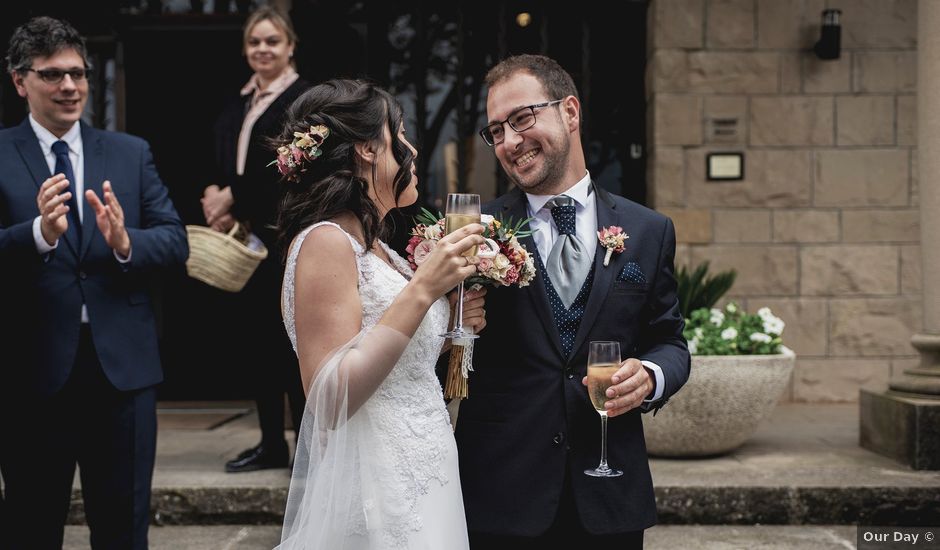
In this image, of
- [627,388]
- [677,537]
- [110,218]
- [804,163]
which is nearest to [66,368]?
[110,218]

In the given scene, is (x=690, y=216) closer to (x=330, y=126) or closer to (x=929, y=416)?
(x=929, y=416)

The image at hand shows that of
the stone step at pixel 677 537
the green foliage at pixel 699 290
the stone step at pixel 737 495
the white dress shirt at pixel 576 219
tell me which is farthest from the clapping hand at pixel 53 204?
the green foliage at pixel 699 290

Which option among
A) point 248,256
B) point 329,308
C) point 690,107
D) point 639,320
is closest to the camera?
point 329,308

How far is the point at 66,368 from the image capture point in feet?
12.0

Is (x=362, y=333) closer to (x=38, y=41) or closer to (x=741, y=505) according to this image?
(x=38, y=41)

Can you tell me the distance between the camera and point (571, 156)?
308cm

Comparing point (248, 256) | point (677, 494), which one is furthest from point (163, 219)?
point (677, 494)

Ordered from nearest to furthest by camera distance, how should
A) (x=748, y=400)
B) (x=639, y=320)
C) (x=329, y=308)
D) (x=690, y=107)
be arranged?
(x=329, y=308), (x=639, y=320), (x=748, y=400), (x=690, y=107)

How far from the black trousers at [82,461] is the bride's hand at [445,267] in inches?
70.0

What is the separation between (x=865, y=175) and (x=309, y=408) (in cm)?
599

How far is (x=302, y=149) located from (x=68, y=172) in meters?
1.57

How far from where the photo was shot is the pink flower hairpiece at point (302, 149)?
8.80 ft

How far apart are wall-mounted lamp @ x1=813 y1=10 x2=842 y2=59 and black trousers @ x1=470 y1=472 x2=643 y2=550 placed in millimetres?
5371

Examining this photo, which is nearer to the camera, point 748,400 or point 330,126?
point 330,126
